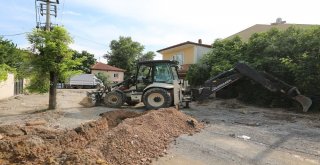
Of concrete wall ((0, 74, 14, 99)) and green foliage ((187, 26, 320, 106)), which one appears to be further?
concrete wall ((0, 74, 14, 99))

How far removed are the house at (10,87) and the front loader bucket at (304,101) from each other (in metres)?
14.7

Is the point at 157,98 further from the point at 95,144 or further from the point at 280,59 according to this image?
the point at 95,144

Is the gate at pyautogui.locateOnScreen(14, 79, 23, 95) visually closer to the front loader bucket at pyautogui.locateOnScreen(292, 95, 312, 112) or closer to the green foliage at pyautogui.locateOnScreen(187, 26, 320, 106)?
the green foliage at pyautogui.locateOnScreen(187, 26, 320, 106)

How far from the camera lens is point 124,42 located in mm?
67500

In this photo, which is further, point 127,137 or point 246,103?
point 246,103

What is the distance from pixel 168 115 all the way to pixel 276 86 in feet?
20.3

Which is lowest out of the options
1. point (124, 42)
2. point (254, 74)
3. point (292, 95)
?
point (292, 95)

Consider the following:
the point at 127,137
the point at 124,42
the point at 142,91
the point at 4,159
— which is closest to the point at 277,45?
the point at 142,91

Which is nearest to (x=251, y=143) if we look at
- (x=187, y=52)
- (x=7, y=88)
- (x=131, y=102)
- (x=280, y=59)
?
(x=280, y=59)

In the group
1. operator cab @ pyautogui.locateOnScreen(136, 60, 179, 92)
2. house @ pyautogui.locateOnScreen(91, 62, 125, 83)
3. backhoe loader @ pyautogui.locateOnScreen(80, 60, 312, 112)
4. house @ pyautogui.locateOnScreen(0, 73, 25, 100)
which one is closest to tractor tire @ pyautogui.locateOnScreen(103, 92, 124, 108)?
backhoe loader @ pyautogui.locateOnScreen(80, 60, 312, 112)

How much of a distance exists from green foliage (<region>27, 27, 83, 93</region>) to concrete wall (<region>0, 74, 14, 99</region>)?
Answer: 6435mm

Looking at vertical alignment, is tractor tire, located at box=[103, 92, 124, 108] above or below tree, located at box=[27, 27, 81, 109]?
below

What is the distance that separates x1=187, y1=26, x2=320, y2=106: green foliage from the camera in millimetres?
12539

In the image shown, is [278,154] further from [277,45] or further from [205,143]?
[277,45]
